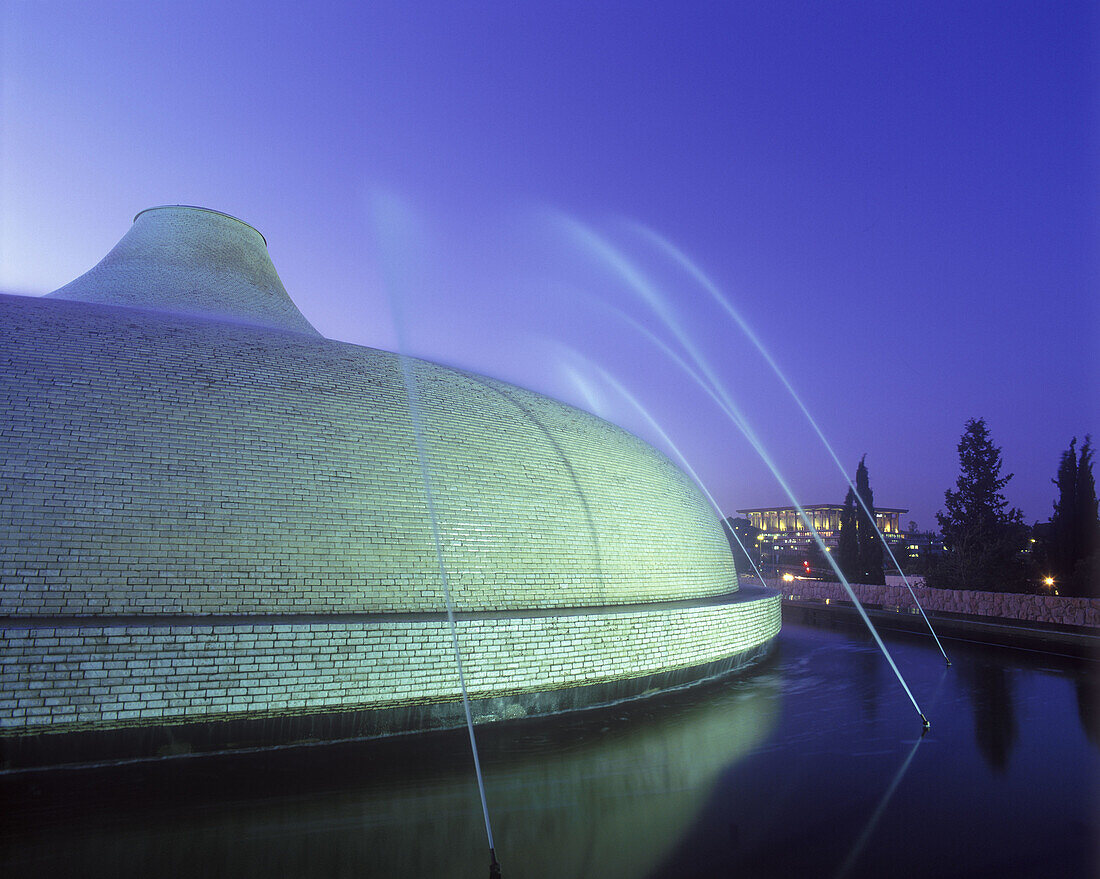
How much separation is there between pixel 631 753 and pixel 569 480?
4.35 m

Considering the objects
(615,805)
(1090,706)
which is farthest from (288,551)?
(1090,706)

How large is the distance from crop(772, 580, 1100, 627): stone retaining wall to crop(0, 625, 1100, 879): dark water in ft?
36.5

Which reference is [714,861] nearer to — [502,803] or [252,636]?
[502,803]

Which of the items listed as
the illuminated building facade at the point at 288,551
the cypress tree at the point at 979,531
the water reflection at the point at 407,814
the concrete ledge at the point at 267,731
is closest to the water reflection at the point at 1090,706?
the water reflection at the point at 407,814

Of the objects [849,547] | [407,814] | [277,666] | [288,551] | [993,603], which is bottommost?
[407,814]

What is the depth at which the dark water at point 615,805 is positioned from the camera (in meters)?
4.74

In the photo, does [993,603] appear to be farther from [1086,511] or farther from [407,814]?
[407,814]

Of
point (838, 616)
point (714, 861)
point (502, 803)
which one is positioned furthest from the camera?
point (838, 616)

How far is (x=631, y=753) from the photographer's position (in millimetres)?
7184

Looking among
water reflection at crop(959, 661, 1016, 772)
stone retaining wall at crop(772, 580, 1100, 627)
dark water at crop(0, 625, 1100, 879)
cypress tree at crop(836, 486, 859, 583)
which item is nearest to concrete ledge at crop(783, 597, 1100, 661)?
stone retaining wall at crop(772, 580, 1100, 627)

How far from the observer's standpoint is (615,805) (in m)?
5.80

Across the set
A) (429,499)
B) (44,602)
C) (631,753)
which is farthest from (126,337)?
(631,753)

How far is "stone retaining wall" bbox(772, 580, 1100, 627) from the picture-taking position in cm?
1706

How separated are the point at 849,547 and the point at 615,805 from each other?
30128 mm
